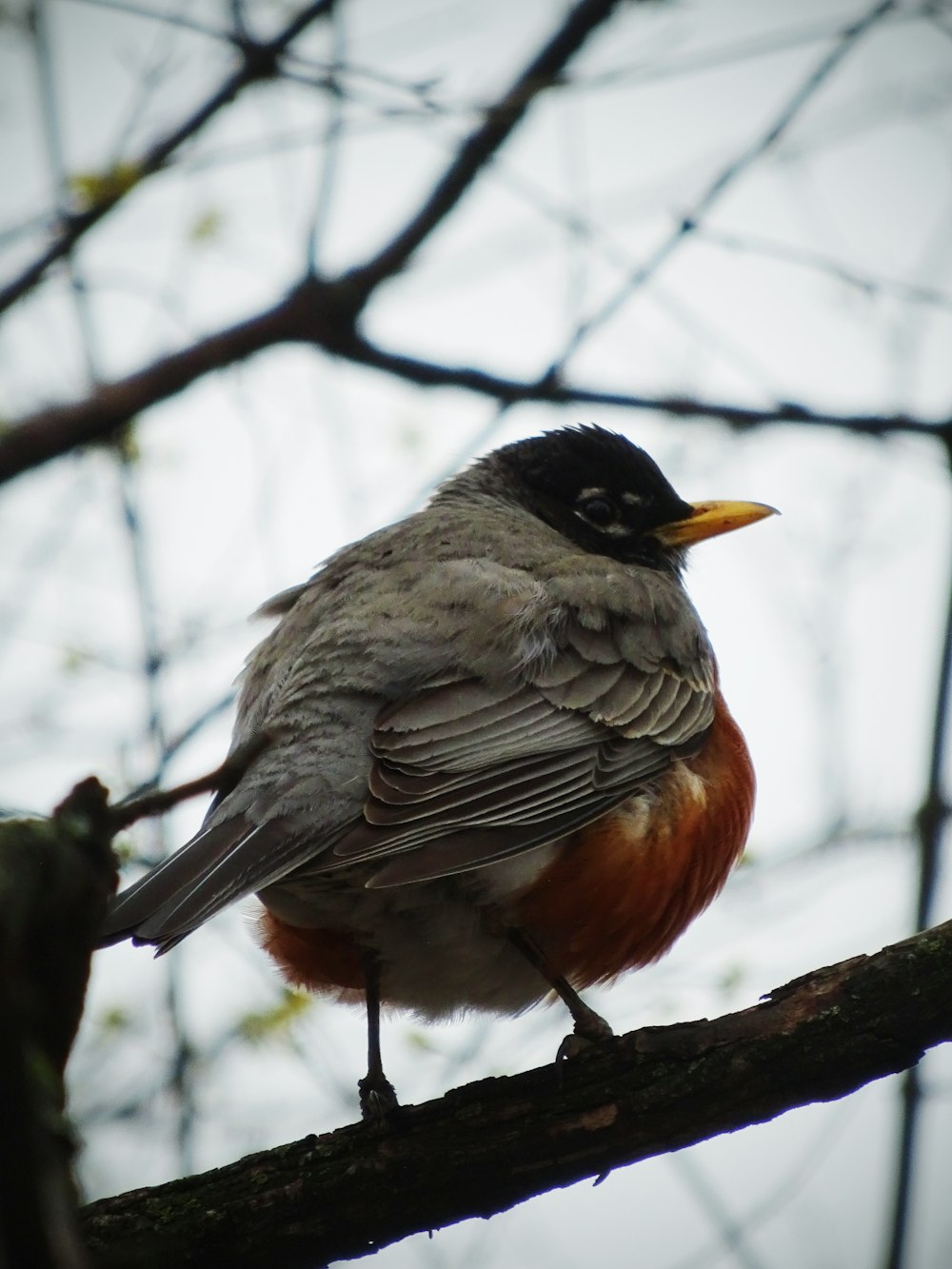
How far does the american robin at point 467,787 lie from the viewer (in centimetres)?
326

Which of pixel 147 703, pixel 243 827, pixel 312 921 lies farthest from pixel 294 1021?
pixel 243 827

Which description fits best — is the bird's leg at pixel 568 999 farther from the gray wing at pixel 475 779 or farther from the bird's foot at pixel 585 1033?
the gray wing at pixel 475 779

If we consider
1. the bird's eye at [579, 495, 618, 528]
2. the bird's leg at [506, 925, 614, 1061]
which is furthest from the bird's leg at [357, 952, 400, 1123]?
the bird's eye at [579, 495, 618, 528]

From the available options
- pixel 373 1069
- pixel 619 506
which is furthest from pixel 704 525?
pixel 373 1069

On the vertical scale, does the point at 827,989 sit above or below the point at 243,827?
below

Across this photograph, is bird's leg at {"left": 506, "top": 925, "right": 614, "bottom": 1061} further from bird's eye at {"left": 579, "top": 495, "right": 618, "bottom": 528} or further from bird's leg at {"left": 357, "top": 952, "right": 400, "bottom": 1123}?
bird's eye at {"left": 579, "top": 495, "right": 618, "bottom": 528}

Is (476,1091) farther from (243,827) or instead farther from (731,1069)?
(243,827)

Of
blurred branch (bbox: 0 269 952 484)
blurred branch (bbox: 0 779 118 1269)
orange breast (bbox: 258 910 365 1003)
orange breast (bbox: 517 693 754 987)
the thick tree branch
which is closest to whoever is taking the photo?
blurred branch (bbox: 0 779 118 1269)

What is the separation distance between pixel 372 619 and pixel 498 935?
955 mm

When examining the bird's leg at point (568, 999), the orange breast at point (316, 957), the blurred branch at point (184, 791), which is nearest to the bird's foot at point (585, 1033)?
the bird's leg at point (568, 999)

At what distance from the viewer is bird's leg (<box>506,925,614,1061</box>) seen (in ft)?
11.3

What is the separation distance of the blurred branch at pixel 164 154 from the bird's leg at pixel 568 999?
2973 millimetres

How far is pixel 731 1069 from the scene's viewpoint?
9.48 feet

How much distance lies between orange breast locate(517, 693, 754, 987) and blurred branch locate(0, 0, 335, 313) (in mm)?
2855
